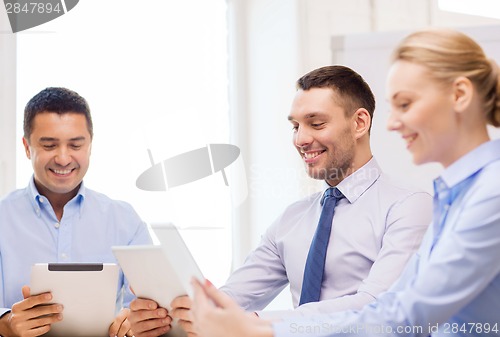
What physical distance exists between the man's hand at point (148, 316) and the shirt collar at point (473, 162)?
930mm

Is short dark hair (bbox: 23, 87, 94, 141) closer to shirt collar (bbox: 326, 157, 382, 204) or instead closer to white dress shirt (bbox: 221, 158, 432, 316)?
white dress shirt (bbox: 221, 158, 432, 316)

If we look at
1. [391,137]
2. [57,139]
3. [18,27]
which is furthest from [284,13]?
[57,139]

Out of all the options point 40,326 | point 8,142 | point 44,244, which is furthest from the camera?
point 8,142

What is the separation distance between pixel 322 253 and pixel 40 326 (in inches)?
33.5

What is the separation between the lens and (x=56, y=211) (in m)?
2.52

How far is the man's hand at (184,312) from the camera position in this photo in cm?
179

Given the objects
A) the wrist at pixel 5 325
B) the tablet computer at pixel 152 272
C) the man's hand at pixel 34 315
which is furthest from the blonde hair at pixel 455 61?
the wrist at pixel 5 325

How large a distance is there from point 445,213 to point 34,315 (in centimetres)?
121

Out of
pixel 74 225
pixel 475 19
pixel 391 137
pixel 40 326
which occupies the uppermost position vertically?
pixel 475 19

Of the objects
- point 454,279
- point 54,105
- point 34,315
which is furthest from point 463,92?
point 54,105

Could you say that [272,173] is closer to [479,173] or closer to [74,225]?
[74,225]

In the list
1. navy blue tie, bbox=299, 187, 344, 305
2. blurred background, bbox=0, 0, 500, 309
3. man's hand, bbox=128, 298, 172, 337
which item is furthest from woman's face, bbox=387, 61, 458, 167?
blurred background, bbox=0, 0, 500, 309

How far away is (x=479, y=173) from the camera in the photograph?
1.27 metres

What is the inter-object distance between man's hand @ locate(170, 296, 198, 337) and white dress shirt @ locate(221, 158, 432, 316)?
261 mm
